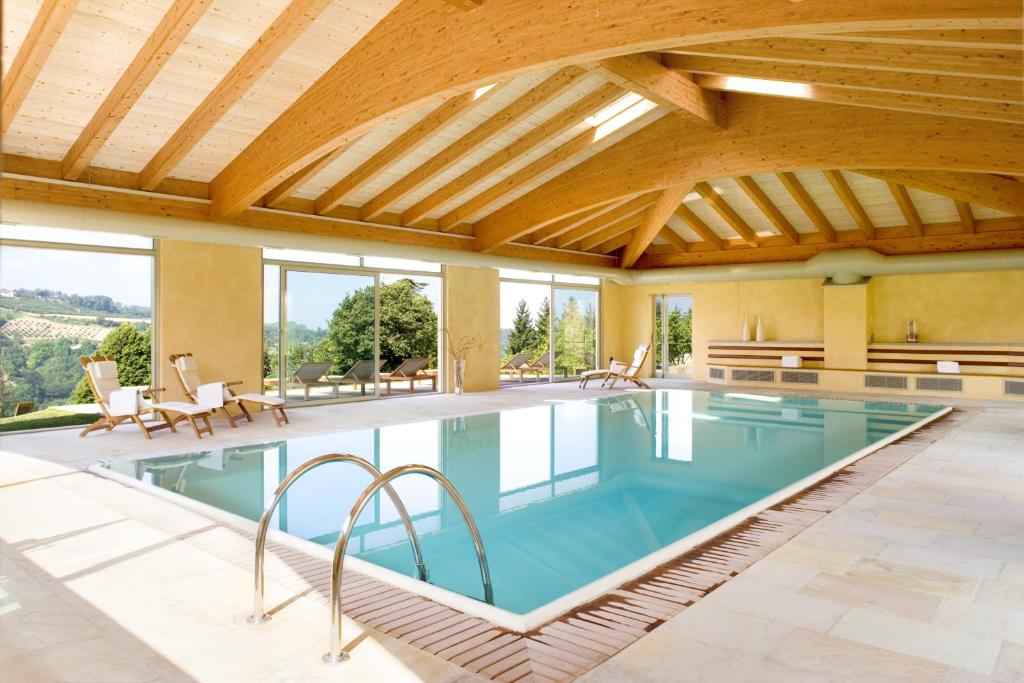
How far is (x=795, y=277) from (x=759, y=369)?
199cm

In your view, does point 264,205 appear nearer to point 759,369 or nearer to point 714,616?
point 714,616

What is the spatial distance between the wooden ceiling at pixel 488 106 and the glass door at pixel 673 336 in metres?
4.72

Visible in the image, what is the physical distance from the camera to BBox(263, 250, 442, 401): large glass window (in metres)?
10.6

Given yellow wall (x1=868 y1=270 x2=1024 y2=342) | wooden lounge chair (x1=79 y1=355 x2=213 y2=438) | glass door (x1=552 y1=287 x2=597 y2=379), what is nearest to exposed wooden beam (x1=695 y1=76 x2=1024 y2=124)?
wooden lounge chair (x1=79 y1=355 x2=213 y2=438)

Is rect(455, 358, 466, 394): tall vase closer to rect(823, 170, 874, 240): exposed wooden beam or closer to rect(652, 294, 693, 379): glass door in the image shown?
rect(652, 294, 693, 379): glass door

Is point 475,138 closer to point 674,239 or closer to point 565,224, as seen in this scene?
point 565,224

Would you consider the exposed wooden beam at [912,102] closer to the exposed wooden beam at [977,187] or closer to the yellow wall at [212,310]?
the exposed wooden beam at [977,187]

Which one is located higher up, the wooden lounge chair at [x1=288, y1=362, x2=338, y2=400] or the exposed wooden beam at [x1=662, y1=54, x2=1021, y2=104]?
the exposed wooden beam at [x1=662, y1=54, x2=1021, y2=104]

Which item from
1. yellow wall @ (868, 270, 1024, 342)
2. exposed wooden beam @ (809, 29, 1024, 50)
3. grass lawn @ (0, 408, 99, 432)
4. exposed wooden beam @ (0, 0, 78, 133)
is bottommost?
grass lawn @ (0, 408, 99, 432)

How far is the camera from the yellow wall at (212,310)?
9164 millimetres

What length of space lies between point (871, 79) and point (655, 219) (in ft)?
21.0

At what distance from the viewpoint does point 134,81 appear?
6488 mm

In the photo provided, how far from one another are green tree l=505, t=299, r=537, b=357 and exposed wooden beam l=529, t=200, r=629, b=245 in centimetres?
161

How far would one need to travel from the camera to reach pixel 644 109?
9.03 meters
